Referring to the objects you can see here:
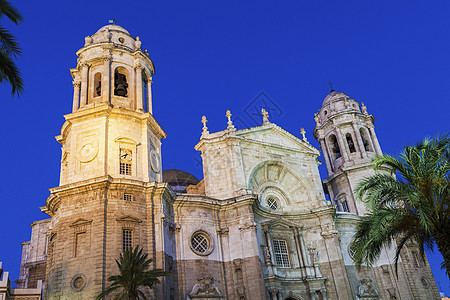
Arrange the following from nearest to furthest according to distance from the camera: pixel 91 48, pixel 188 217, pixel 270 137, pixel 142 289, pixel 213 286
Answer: pixel 142 289, pixel 213 286, pixel 188 217, pixel 91 48, pixel 270 137

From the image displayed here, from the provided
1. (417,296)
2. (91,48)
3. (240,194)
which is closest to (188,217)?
(240,194)

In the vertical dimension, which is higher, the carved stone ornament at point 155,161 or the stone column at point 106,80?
the stone column at point 106,80

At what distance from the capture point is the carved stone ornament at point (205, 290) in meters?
26.0

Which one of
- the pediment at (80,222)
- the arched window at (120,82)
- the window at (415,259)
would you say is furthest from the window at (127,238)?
the window at (415,259)

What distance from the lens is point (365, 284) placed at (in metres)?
32.7

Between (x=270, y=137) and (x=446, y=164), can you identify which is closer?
(x=446, y=164)

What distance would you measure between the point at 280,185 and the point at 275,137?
4.34m

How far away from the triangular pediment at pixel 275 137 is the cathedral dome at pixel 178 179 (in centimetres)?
1098

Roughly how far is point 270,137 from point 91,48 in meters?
16.6

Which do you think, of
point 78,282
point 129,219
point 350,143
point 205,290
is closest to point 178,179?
point 350,143

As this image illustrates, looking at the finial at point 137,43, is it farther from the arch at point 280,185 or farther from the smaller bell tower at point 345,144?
the smaller bell tower at point 345,144

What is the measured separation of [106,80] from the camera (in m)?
29.0

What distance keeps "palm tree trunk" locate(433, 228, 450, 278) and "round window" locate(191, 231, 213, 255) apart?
16.0m

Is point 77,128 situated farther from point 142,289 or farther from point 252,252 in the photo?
point 252,252
